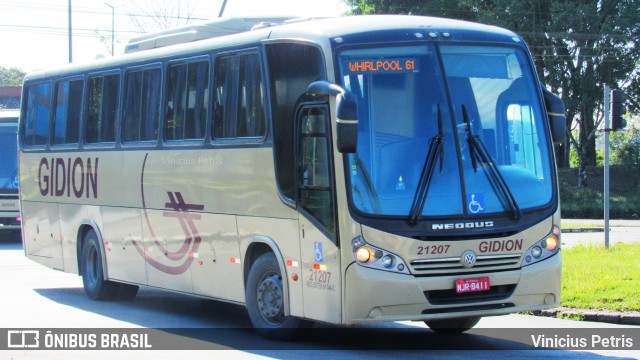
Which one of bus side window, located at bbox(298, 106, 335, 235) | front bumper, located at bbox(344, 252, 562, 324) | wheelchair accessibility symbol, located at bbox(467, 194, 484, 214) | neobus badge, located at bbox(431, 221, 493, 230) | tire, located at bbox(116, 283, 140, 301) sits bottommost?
tire, located at bbox(116, 283, 140, 301)

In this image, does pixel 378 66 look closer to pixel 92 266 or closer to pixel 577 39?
pixel 92 266

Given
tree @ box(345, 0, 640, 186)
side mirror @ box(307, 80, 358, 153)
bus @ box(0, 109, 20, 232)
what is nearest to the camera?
side mirror @ box(307, 80, 358, 153)

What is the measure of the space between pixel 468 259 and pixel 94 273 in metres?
7.63

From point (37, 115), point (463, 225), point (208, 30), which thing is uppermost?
point (208, 30)

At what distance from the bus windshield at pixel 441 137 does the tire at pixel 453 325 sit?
185cm

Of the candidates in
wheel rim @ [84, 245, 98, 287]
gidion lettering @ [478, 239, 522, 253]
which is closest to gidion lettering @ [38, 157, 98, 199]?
wheel rim @ [84, 245, 98, 287]

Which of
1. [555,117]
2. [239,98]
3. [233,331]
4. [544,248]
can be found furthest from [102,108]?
[544,248]

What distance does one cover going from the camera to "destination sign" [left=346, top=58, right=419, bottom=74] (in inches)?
411

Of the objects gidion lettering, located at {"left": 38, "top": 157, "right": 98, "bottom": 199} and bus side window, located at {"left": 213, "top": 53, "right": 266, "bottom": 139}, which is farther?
gidion lettering, located at {"left": 38, "top": 157, "right": 98, "bottom": 199}

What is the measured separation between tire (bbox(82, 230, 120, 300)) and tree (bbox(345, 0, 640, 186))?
34.2 m

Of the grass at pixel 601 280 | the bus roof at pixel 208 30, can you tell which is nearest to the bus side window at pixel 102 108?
the bus roof at pixel 208 30

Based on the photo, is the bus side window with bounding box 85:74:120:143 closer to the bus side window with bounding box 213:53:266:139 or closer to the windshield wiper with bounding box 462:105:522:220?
the bus side window with bounding box 213:53:266:139

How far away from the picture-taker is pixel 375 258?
10.1 m

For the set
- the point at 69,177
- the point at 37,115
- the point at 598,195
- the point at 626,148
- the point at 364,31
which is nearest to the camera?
the point at 364,31
